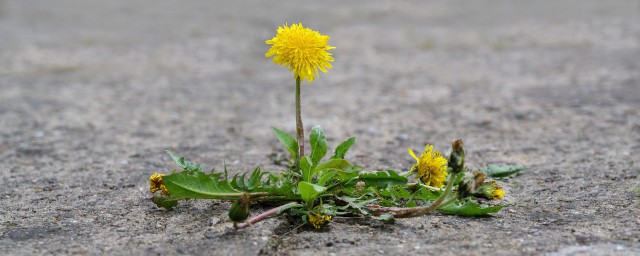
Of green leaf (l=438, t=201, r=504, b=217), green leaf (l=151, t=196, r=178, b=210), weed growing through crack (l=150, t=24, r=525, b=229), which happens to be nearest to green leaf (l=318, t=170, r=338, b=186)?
weed growing through crack (l=150, t=24, r=525, b=229)

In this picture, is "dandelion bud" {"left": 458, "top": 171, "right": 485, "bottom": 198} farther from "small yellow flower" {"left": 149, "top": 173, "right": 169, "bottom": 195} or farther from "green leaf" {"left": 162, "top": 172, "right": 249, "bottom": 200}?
"small yellow flower" {"left": 149, "top": 173, "right": 169, "bottom": 195}

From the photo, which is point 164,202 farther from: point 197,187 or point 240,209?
point 240,209

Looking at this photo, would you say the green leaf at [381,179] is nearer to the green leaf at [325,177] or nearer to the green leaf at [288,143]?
the green leaf at [325,177]

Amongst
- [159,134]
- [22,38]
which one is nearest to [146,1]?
[22,38]

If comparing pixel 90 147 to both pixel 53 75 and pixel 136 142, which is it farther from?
pixel 53 75

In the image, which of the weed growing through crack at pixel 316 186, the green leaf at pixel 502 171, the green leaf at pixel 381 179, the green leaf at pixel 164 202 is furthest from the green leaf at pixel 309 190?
the green leaf at pixel 502 171

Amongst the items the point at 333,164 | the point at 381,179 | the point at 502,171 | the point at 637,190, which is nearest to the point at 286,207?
the point at 333,164
